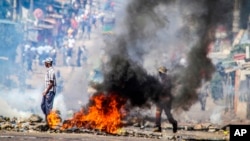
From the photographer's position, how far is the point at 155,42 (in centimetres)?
1908

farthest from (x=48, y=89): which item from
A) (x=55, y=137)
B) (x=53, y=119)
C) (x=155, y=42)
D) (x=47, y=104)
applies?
(x=155, y=42)

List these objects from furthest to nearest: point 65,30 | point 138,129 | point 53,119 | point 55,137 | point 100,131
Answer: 1. point 65,30
2. point 138,129
3. point 53,119
4. point 100,131
5. point 55,137

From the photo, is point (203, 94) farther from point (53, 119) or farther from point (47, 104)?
point (47, 104)

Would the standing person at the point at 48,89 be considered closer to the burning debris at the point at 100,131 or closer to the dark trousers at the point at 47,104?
the dark trousers at the point at 47,104

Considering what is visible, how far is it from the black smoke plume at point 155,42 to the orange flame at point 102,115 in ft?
1.85

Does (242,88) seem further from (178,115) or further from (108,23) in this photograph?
(108,23)

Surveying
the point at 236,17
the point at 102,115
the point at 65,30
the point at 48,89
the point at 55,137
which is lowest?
the point at 55,137

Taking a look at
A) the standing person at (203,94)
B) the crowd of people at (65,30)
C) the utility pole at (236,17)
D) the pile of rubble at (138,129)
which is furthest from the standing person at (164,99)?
the crowd of people at (65,30)

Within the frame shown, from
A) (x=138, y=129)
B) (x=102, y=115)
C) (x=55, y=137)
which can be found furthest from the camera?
(x=138, y=129)

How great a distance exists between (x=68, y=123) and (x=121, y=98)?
5.87ft

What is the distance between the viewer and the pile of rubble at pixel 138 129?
1429cm

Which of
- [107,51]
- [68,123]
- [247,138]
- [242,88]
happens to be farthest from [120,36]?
[247,138]

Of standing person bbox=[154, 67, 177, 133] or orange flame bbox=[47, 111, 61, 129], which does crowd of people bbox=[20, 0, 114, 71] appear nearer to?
standing person bbox=[154, 67, 177, 133]

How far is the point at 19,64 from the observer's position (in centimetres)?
2147
